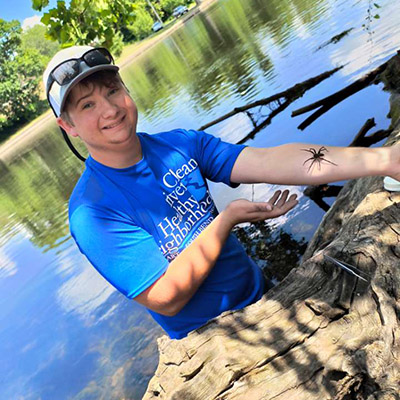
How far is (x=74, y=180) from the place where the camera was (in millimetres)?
17656

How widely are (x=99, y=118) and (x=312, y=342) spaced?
1683mm

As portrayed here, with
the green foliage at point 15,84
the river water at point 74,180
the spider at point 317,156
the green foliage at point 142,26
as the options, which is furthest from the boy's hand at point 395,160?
the green foliage at point 142,26

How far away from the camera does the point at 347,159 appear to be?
7.84ft

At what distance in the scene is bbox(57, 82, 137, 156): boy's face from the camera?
2465 millimetres

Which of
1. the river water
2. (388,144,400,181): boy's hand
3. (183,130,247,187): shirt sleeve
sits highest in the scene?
(183,130,247,187): shirt sleeve

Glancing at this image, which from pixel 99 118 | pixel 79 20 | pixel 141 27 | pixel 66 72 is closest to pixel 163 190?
pixel 99 118

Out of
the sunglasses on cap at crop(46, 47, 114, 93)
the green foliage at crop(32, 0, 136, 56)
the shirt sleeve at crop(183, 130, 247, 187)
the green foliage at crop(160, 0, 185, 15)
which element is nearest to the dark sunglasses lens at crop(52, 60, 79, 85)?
the sunglasses on cap at crop(46, 47, 114, 93)

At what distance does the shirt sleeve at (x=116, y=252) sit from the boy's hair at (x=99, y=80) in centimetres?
59

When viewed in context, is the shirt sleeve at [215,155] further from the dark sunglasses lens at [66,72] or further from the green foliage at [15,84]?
the green foliage at [15,84]

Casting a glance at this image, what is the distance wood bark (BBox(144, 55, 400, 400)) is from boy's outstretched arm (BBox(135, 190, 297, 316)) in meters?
0.24

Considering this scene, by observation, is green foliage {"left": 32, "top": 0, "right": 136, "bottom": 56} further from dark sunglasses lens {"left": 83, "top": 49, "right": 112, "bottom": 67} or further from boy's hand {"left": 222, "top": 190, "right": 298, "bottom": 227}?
boy's hand {"left": 222, "top": 190, "right": 298, "bottom": 227}

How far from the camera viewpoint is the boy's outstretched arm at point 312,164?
2.31 m

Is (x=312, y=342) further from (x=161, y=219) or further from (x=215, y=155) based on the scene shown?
(x=215, y=155)

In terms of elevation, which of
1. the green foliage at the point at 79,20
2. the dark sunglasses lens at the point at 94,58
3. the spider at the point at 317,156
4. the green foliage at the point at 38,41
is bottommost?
the spider at the point at 317,156
